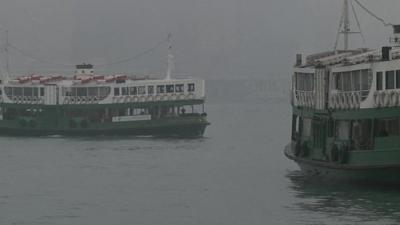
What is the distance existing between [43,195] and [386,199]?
1258 centimetres

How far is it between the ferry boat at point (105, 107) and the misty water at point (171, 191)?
11340 mm

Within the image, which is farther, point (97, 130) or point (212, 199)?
point (97, 130)

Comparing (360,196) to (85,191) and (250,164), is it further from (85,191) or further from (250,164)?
(250,164)

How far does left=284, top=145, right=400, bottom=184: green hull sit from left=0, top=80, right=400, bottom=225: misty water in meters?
0.41

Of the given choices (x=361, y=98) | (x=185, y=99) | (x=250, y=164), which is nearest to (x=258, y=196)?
(x=361, y=98)

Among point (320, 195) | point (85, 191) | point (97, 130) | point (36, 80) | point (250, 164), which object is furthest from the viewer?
point (36, 80)

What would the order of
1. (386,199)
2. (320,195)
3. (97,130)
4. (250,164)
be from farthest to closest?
(97,130), (250,164), (320,195), (386,199)

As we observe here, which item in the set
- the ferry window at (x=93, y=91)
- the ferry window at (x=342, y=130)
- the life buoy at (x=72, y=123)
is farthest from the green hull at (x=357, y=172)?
the ferry window at (x=93, y=91)

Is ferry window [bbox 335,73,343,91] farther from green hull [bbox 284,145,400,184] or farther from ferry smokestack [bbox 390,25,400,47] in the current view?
ferry smokestack [bbox 390,25,400,47]

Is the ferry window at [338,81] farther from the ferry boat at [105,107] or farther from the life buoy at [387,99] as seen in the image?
the ferry boat at [105,107]

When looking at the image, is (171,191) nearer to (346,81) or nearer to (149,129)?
(346,81)

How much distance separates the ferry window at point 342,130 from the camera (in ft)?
145

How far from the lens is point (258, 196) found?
43.9 metres

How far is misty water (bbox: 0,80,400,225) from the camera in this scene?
38.3 m
